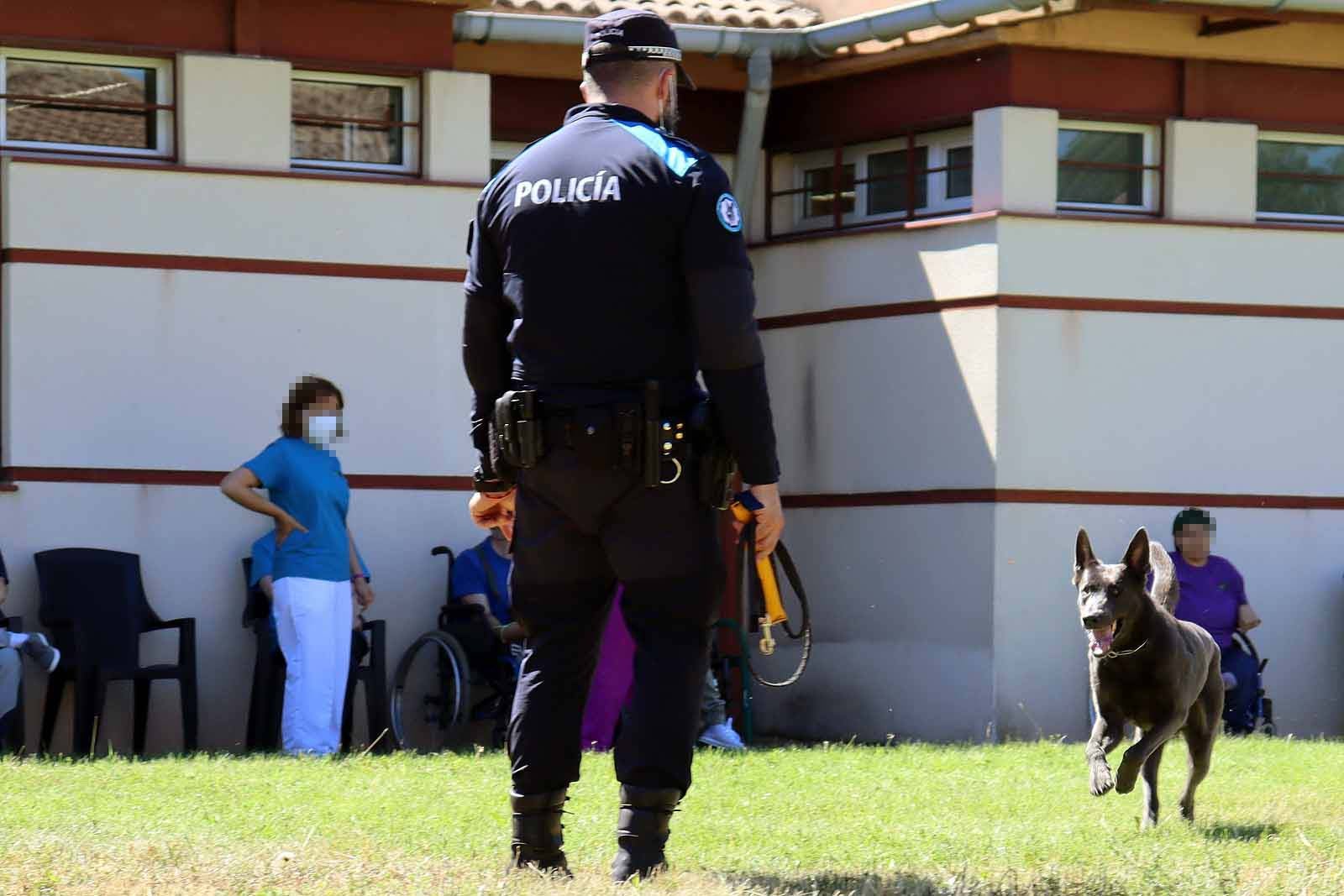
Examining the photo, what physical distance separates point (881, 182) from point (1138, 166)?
1672 millimetres

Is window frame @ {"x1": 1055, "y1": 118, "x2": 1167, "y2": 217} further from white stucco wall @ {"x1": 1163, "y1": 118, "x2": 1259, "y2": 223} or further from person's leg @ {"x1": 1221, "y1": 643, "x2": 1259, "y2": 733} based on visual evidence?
person's leg @ {"x1": 1221, "y1": 643, "x2": 1259, "y2": 733}

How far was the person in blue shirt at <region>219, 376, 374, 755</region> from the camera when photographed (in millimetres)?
11125

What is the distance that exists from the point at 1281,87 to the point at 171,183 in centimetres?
699

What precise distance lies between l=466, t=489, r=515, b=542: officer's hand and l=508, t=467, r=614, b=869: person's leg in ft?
0.66

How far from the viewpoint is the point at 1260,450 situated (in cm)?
1351

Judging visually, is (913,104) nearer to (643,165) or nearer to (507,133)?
(507,133)

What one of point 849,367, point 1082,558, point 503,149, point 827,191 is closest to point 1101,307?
point 849,367

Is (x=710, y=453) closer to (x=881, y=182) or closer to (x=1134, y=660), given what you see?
(x=1134, y=660)

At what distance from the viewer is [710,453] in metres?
5.57

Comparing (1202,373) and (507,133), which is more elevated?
(507,133)

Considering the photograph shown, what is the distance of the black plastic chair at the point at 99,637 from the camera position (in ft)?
37.0

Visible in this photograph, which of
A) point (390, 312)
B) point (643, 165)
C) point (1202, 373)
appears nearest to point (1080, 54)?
point (1202, 373)

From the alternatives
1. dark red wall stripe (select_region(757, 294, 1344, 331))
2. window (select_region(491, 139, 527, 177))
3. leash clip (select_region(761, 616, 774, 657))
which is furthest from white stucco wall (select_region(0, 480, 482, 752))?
leash clip (select_region(761, 616, 774, 657))

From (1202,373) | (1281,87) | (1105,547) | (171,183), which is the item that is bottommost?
(1105,547)
